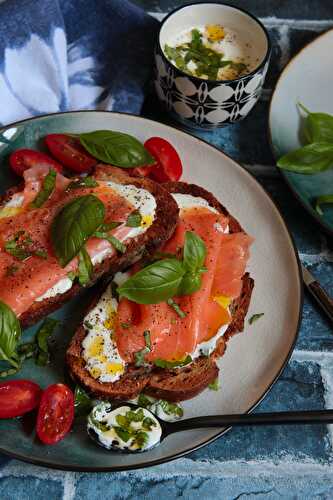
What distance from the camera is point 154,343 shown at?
7.55ft

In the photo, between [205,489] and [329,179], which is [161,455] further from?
[329,179]

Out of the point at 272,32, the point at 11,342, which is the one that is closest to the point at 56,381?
the point at 11,342

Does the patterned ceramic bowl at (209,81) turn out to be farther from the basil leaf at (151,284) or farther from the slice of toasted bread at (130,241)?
the basil leaf at (151,284)

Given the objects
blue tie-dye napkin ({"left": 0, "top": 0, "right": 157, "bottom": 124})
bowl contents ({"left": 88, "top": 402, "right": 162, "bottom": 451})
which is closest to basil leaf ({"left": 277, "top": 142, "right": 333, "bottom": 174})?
blue tie-dye napkin ({"left": 0, "top": 0, "right": 157, "bottom": 124})

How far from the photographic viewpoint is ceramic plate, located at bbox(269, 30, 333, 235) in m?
2.83

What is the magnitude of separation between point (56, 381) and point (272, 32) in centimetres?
231

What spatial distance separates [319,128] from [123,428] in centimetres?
167

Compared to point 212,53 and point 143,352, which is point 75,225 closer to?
point 143,352

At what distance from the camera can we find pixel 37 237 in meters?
2.37

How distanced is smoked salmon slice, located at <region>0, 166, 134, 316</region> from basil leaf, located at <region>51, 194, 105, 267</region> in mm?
62

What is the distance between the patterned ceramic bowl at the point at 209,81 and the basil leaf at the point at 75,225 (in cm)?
85

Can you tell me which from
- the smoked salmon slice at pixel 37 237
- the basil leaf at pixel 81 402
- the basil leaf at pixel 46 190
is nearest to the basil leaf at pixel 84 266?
the smoked salmon slice at pixel 37 237

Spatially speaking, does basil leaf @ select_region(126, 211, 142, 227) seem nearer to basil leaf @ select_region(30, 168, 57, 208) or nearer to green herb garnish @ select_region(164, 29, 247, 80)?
basil leaf @ select_region(30, 168, 57, 208)

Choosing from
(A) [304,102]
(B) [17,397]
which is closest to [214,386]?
(B) [17,397]
